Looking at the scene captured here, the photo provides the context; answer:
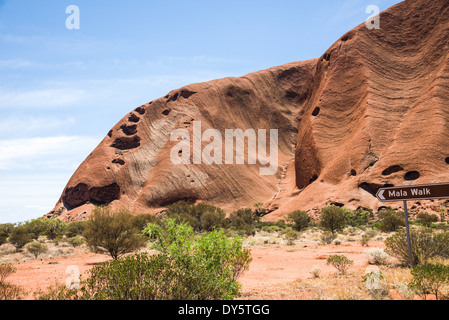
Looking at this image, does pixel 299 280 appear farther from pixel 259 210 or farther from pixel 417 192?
pixel 259 210

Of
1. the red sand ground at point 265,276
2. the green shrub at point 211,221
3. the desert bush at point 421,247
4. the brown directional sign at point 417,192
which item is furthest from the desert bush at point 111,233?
the green shrub at point 211,221

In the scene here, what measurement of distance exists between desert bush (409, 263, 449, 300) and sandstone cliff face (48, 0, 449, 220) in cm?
3851

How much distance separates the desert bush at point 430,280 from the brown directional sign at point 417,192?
61.0 inches

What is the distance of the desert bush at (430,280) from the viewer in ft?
20.5

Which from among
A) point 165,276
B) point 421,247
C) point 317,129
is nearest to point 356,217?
point 317,129

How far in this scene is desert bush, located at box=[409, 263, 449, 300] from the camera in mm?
6250

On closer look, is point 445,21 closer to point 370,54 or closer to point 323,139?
point 370,54

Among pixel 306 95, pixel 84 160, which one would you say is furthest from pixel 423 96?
pixel 84 160

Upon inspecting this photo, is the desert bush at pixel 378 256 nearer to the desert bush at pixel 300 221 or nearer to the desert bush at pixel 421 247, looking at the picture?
the desert bush at pixel 421 247

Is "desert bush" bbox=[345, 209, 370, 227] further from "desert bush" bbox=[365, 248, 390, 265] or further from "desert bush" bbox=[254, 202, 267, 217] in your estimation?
"desert bush" bbox=[365, 248, 390, 265]

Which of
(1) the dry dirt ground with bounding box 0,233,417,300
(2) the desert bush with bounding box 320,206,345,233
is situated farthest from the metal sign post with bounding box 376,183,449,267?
(2) the desert bush with bounding box 320,206,345,233

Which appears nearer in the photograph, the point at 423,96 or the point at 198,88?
the point at 423,96

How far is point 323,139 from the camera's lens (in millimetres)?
57781
